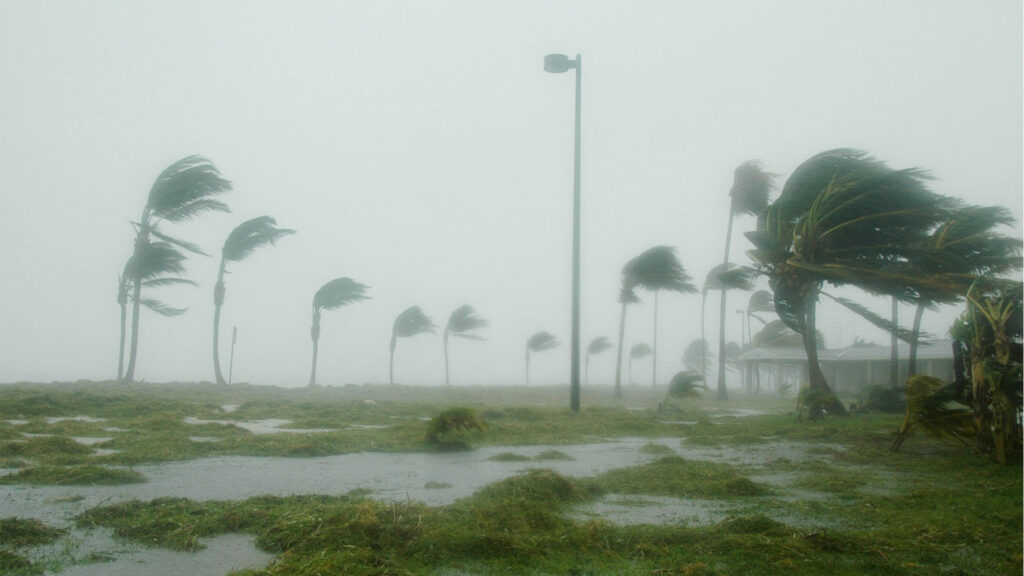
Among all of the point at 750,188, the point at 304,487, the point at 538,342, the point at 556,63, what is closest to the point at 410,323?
the point at 538,342

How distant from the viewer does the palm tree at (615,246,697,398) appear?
32.0 m

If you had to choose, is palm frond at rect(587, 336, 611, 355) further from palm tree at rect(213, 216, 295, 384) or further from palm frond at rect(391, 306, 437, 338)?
palm tree at rect(213, 216, 295, 384)

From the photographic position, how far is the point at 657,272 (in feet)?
106

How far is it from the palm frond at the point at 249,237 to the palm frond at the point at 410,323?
17962mm

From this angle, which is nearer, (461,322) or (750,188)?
(750,188)

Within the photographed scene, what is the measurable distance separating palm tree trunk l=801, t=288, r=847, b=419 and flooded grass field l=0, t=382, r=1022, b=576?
17.3 ft

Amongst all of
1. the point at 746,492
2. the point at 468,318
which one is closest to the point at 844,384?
the point at 468,318

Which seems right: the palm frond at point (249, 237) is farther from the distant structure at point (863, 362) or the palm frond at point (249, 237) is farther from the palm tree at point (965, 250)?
the distant structure at point (863, 362)

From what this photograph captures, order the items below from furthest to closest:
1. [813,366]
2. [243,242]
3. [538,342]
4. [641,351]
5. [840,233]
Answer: [641,351] → [538,342] → [243,242] → [813,366] → [840,233]

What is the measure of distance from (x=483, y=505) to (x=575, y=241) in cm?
1131

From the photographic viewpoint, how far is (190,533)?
404 centimetres

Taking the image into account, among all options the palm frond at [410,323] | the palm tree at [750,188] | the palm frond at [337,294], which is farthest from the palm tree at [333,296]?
the palm tree at [750,188]

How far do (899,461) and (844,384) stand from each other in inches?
1501

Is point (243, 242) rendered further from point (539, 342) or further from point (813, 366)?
point (539, 342)
